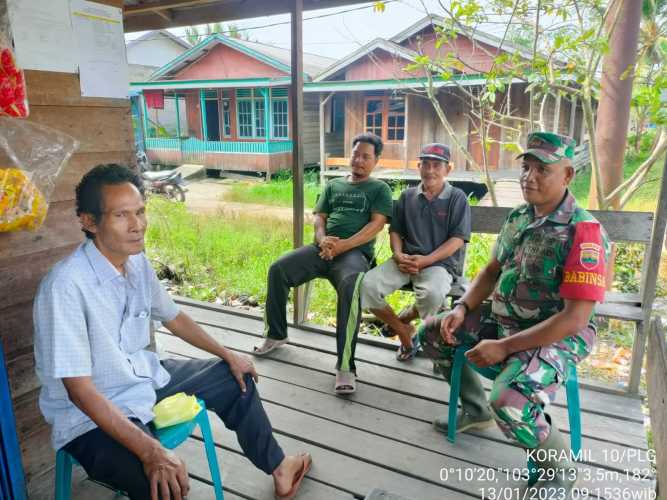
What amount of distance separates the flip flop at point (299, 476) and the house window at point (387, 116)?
9.45 m

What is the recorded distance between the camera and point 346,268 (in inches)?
105

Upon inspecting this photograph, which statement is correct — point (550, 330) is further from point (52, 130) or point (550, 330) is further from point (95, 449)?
point (52, 130)

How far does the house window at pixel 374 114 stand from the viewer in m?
11.0

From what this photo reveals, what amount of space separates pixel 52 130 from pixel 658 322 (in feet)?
8.79

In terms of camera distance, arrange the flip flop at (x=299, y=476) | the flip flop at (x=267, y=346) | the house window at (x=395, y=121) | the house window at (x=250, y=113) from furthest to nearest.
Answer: the house window at (x=250, y=113)
the house window at (x=395, y=121)
the flip flop at (x=267, y=346)
the flip flop at (x=299, y=476)

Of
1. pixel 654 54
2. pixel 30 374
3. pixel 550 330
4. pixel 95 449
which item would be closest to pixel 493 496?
pixel 550 330

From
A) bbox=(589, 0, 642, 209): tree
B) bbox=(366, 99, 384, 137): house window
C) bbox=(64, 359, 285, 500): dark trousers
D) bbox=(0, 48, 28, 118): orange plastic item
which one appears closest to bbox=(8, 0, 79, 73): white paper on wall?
bbox=(0, 48, 28, 118): orange plastic item

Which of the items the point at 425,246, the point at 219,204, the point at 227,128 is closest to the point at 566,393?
→ the point at 425,246

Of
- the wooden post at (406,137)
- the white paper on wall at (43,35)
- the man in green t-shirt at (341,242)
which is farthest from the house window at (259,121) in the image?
the white paper on wall at (43,35)

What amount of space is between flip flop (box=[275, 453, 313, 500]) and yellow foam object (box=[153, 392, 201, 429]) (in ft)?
1.67

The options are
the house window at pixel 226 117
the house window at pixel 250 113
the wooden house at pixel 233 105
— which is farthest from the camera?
the house window at pixel 226 117

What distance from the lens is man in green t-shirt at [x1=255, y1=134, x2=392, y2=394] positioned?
2.77 metres

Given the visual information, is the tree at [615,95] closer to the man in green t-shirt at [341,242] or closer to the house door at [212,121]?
the man in green t-shirt at [341,242]

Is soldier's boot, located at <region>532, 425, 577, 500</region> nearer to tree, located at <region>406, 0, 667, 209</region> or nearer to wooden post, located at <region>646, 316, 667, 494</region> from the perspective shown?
wooden post, located at <region>646, 316, 667, 494</region>
